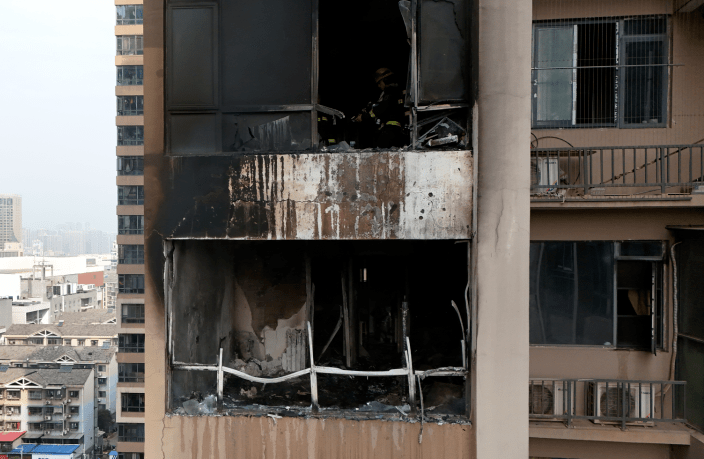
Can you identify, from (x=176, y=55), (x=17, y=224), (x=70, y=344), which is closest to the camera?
(x=176, y=55)

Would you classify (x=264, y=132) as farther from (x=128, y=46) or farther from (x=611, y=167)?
(x=128, y=46)

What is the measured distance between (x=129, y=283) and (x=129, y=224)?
16.9 ft

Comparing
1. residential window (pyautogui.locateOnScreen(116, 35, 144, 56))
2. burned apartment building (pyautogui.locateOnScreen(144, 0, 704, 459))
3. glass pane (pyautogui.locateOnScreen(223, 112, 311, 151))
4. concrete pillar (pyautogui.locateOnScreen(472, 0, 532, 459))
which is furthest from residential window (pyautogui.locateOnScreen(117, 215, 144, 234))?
concrete pillar (pyautogui.locateOnScreen(472, 0, 532, 459))

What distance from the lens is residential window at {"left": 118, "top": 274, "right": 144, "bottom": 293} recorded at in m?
35.1

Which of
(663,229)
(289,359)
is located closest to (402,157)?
(289,359)

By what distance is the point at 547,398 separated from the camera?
7.03 m

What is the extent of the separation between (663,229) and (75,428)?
2353 inches

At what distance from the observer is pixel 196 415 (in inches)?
206

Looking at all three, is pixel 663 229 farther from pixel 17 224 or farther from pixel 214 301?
pixel 17 224

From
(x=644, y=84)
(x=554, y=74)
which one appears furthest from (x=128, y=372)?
(x=644, y=84)

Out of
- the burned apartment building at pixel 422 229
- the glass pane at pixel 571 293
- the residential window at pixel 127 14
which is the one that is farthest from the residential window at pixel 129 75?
the glass pane at pixel 571 293

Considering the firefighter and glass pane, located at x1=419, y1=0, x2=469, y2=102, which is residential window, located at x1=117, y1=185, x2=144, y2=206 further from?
glass pane, located at x1=419, y1=0, x2=469, y2=102

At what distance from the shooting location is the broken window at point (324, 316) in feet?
20.5

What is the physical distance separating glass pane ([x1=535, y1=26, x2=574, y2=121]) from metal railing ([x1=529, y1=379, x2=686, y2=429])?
444 centimetres
